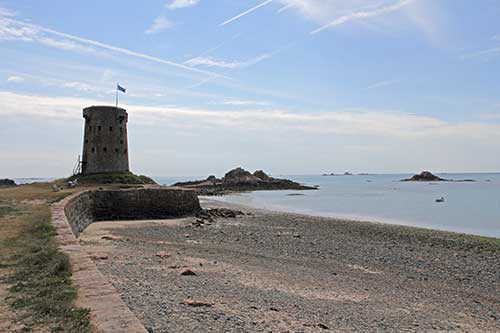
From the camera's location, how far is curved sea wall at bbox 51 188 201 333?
510cm

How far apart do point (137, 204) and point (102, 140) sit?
332 inches

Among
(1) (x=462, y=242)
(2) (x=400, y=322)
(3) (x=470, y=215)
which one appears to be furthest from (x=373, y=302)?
(3) (x=470, y=215)

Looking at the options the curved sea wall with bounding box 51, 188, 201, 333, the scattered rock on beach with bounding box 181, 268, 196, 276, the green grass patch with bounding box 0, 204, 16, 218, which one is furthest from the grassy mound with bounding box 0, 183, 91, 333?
the green grass patch with bounding box 0, 204, 16, 218

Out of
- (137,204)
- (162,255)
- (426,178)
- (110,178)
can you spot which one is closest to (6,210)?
(162,255)

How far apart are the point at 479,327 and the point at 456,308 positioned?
1.41 meters

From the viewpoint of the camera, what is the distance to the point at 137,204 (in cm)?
2755

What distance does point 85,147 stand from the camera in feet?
112

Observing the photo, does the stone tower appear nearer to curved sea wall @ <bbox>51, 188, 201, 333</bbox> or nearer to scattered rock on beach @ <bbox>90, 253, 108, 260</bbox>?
curved sea wall @ <bbox>51, 188, 201, 333</bbox>

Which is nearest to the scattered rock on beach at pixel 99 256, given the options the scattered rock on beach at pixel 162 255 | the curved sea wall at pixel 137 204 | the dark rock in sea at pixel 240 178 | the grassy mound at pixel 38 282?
the grassy mound at pixel 38 282

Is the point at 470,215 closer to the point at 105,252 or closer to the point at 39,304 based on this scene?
the point at 105,252

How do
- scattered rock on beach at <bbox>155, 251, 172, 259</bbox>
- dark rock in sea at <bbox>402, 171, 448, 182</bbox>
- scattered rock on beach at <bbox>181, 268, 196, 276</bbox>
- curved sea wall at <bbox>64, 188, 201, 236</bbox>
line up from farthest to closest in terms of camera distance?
dark rock in sea at <bbox>402, 171, 448, 182</bbox> < curved sea wall at <bbox>64, 188, 201, 236</bbox> < scattered rock on beach at <bbox>155, 251, 172, 259</bbox> < scattered rock on beach at <bbox>181, 268, 196, 276</bbox>

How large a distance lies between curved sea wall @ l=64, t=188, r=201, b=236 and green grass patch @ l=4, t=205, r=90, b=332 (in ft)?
47.2

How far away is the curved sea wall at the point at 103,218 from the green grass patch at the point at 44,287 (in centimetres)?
14

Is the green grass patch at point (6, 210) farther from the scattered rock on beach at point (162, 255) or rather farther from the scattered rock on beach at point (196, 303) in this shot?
the scattered rock on beach at point (196, 303)
